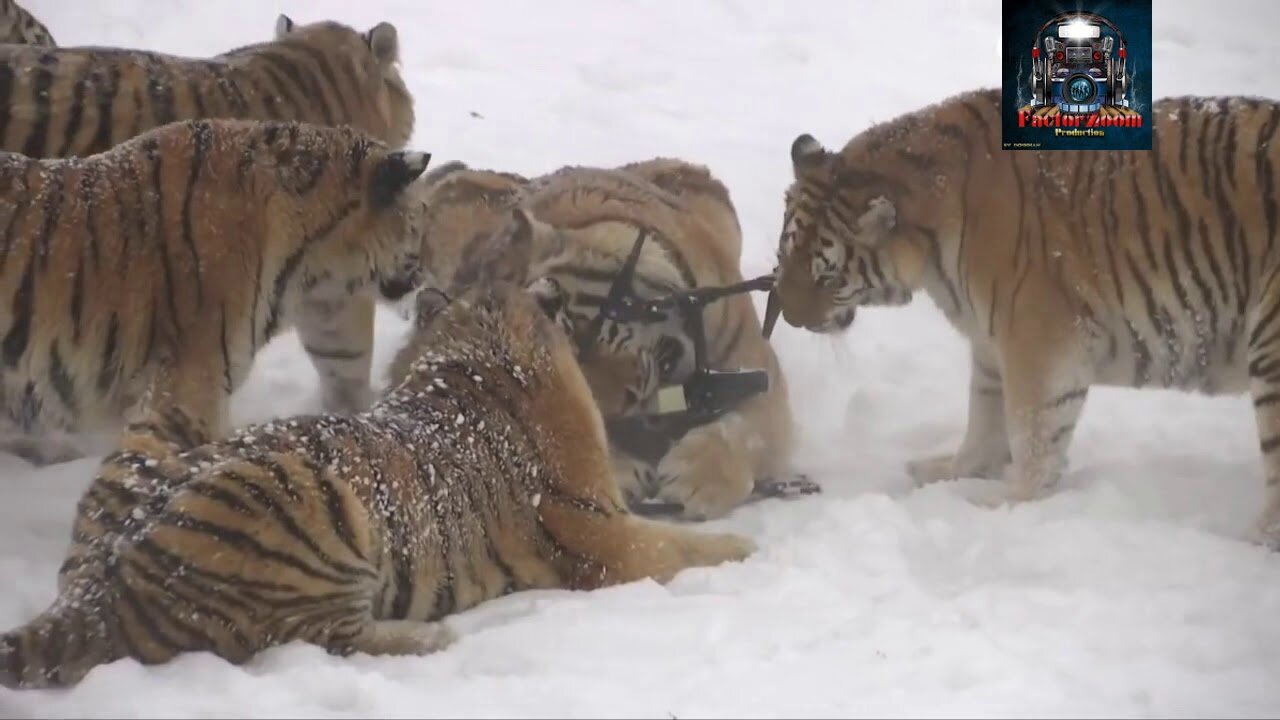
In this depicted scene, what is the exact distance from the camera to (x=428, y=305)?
3199 mm

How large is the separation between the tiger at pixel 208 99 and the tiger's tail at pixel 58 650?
1.35 meters

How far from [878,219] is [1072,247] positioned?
0.49 meters

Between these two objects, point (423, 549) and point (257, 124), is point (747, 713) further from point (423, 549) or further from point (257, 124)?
point (257, 124)

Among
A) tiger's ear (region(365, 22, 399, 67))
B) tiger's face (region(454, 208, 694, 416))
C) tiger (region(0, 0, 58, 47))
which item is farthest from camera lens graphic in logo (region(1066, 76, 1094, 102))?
tiger (region(0, 0, 58, 47))

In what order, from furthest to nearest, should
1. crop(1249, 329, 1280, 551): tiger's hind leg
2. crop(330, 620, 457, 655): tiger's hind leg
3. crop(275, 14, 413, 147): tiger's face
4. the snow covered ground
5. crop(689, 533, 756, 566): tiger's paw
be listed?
1. crop(275, 14, 413, 147): tiger's face
2. crop(1249, 329, 1280, 551): tiger's hind leg
3. crop(689, 533, 756, 566): tiger's paw
4. crop(330, 620, 457, 655): tiger's hind leg
5. the snow covered ground

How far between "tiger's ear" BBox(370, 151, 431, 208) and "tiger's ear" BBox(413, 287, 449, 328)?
1.09 ft

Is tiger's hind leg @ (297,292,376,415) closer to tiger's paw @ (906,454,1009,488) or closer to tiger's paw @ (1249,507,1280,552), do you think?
tiger's paw @ (906,454,1009,488)

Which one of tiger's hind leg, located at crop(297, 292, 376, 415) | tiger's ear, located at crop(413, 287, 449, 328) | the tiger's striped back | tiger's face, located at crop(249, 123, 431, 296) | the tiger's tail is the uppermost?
the tiger's striped back

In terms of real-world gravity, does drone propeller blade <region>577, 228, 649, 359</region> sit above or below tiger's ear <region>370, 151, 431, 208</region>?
below

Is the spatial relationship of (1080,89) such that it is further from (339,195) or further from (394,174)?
(339,195)

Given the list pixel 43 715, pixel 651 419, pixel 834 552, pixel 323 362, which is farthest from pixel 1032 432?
pixel 43 715

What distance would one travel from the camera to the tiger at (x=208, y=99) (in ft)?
13.2

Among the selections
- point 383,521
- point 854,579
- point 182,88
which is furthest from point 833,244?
point 182,88

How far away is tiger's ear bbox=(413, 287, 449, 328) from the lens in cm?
319
